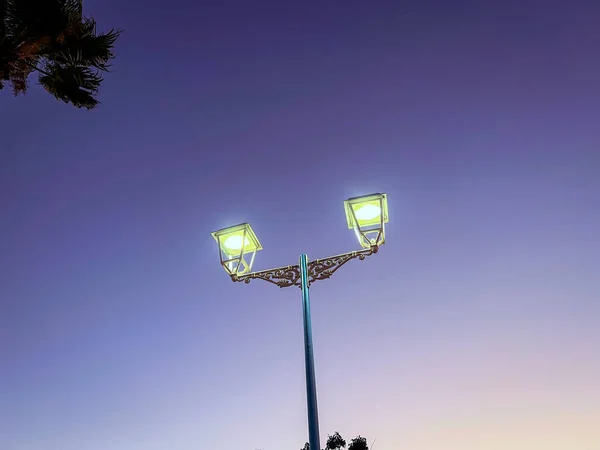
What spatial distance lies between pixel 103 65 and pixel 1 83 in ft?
6.84

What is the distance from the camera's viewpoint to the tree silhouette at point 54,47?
8.36 m

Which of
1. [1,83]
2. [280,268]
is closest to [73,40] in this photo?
[1,83]

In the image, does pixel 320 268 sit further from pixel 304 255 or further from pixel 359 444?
pixel 359 444

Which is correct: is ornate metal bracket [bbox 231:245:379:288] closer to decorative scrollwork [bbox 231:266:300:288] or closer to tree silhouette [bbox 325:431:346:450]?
decorative scrollwork [bbox 231:266:300:288]

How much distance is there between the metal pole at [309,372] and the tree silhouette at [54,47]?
560cm

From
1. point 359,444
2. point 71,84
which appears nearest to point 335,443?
point 359,444

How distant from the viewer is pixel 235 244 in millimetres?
7973

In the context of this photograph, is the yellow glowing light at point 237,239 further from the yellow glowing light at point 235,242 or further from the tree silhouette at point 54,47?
the tree silhouette at point 54,47

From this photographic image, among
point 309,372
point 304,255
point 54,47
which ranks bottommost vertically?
point 309,372

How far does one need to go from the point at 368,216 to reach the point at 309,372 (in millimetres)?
2543

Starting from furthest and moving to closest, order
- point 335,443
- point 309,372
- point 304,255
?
point 335,443, point 304,255, point 309,372

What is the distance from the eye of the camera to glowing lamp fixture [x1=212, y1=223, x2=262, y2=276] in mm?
7871

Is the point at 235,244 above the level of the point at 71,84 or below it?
below

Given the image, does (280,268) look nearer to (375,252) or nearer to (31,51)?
(375,252)
